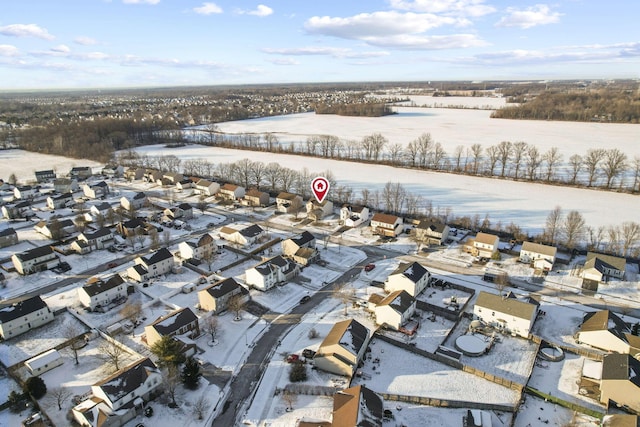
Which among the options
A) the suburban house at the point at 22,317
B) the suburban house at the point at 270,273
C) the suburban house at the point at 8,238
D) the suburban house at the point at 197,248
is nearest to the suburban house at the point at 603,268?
the suburban house at the point at 270,273

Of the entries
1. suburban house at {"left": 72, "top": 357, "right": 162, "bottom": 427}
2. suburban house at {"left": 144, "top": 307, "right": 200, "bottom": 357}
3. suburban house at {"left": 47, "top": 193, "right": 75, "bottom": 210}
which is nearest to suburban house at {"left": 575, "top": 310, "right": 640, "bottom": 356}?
suburban house at {"left": 144, "top": 307, "right": 200, "bottom": 357}

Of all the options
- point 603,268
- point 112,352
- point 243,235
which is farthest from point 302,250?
point 603,268

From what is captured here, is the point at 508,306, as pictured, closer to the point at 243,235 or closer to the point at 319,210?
the point at 243,235

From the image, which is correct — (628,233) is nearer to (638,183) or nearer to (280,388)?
(638,183)

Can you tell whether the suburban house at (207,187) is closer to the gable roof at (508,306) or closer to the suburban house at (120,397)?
the suburban house at (120,397)

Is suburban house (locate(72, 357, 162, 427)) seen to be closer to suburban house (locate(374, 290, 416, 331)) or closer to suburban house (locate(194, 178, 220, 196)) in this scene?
suburban house (locate(374, 290, 416, 331))

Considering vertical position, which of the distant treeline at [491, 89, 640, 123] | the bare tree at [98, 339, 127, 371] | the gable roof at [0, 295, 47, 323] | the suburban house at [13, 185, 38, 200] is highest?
the distant treeline at [491, 89, 640, 123]
